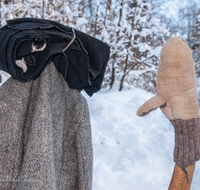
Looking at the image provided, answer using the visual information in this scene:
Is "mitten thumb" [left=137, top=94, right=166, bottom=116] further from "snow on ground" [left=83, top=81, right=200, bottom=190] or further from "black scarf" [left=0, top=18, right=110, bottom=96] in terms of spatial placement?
"snow on ground" [left=83, top=81, right=200, bottom=190]

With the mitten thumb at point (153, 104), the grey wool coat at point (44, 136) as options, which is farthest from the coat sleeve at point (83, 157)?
the mitten thumb at point (153, 104)

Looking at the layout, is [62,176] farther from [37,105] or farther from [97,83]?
[97,83]

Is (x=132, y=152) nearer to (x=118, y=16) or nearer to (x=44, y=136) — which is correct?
(x=44, y=136)

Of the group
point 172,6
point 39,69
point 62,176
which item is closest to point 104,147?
point 62,176

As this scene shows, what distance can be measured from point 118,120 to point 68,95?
221 centimetres

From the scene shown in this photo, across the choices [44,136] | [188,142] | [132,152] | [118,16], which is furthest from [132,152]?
[118,16]

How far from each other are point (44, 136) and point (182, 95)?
0.73m

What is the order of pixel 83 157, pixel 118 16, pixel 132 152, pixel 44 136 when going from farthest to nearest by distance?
pixel 118 16
pixel 132 152
pixel 83 157
pixel 44 136

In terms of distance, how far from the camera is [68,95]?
2.93 ft

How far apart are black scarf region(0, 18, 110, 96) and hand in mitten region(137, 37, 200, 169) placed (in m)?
0.34

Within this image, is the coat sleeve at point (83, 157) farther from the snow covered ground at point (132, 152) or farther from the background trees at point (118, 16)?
the background trees at point (118, 16)

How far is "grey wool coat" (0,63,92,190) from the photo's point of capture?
69 centimetres

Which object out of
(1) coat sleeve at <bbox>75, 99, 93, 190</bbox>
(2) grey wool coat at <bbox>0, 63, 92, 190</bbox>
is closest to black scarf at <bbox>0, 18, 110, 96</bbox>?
(2) grey wool coat at <bbox>0, 63, 92, 190</bbox>

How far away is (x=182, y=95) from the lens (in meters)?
0.85
